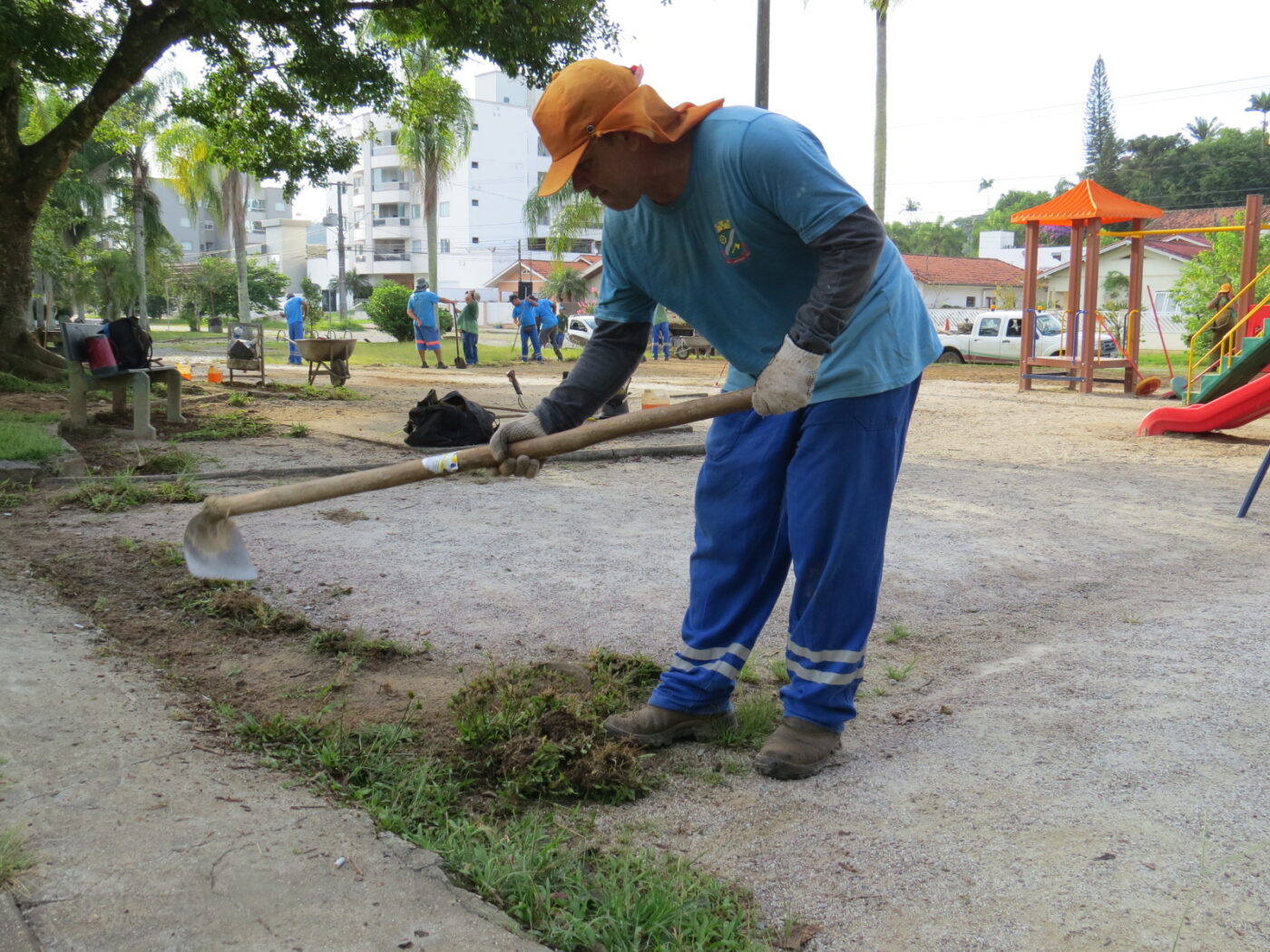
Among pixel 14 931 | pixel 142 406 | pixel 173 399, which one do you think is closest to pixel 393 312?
pixel 173 399

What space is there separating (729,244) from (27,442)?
6100 mm

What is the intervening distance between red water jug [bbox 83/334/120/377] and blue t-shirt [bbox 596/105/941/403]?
283 inches

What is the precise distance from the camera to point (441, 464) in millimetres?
3061

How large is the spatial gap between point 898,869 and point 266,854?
1.31m

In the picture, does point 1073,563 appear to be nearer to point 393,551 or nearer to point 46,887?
point 393,551

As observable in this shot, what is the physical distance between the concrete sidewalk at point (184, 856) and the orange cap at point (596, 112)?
1.56 meters

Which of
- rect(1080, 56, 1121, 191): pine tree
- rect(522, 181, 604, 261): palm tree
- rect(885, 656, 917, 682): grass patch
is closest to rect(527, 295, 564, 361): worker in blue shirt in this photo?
rect(522, 181, 604, 261): palm tree

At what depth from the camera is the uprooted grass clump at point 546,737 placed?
264 cm

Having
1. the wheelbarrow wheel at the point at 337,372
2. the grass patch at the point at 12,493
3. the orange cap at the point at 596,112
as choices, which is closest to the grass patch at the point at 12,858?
the orange cap at the point at 596,112

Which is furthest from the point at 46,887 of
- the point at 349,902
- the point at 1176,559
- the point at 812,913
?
the point at 1176,559

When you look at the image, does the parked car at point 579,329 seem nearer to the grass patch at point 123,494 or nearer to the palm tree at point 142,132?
the palm tree at point 142,132

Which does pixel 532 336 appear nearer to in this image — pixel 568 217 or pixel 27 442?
pixel 568 217

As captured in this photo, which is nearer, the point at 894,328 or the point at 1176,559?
the point at 894,328

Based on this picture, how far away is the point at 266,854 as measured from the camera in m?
2.24
